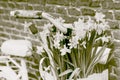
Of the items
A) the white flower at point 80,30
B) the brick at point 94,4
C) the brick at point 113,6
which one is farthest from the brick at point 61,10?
the white flower at point 80,30

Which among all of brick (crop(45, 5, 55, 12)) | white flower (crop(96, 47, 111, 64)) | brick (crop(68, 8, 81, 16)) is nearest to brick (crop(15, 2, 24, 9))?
brick (crop(45, 5, 55, 12))

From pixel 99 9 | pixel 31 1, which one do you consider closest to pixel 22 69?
pixel 99 9

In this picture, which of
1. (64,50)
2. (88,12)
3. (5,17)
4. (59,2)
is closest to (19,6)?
(5,17)

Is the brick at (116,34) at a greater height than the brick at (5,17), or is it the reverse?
the brick at (116,34)

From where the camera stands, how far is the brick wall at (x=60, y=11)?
1.85 m

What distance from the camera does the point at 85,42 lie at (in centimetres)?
156

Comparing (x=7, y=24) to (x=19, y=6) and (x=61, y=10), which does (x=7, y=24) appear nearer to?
(x=19, y=6)

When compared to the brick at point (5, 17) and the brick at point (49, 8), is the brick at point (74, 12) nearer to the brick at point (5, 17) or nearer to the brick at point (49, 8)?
the brick at point (49, 8)

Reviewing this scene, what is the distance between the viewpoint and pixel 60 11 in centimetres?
223

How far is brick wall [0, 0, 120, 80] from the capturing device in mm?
1851

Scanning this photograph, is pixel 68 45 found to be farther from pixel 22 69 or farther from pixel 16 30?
pixel 16 30

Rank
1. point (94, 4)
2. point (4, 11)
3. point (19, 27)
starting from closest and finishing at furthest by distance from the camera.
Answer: point (94, 4), point (19, 27), point (4, 11)

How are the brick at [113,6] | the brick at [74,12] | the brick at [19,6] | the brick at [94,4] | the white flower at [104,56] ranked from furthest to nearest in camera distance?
the brick at [19,6], the brick at [74,12], the brick at [94,4], the brick at [113,6], the white flower at [104,56]

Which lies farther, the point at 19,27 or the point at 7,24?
the point at 7,24
